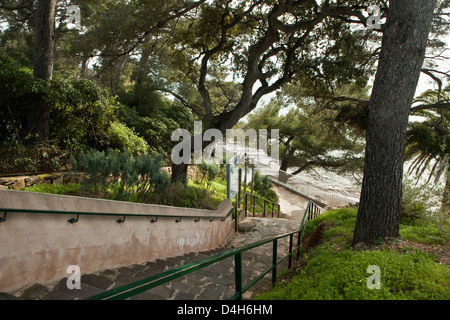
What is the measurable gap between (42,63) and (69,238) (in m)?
6.49

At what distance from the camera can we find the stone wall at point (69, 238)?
2613 millimetres

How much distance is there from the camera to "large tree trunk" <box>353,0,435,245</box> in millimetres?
4250

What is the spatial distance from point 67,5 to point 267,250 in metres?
14.7

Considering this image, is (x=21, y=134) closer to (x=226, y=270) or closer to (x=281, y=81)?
(x=226, y=270)

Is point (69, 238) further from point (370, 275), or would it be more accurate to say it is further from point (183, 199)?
point (183, 199)

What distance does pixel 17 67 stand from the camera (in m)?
6.57

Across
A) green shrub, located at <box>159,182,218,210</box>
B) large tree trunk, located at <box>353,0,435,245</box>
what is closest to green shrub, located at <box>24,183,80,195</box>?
green shrub, located at <box>159,182,218,210</box>

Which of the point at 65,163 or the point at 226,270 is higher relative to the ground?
the point at 65,163

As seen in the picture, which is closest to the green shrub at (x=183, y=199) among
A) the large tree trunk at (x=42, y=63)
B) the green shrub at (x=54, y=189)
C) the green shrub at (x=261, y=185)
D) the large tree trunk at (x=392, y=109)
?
the green shrub at (x=54, y=189)

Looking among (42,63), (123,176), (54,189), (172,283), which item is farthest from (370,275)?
(42,63)

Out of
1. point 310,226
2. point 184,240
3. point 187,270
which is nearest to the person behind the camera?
point 187,270

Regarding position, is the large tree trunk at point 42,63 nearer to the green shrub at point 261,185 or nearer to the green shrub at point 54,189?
the green shrub at point 54,189

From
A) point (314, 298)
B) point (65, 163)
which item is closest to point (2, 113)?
point (65, 163)

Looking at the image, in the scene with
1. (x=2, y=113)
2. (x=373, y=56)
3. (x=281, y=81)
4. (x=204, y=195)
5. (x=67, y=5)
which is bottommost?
(x=204, y=195)
